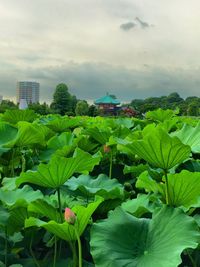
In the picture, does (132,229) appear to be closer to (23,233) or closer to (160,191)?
(160,191)

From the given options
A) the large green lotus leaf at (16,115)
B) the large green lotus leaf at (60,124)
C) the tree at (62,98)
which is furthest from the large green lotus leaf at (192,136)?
the tree at (62,98)

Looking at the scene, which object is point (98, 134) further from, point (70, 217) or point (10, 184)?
point (70, 217)

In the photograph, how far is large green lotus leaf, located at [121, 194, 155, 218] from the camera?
2.70 ft

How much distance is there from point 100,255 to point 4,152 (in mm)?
659

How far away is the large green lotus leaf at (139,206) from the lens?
822 millimetres

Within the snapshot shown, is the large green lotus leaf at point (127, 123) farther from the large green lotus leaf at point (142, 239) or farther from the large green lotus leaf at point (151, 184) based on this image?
the large green lotus leaf at point (142, 239)

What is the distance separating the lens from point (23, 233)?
906 mm

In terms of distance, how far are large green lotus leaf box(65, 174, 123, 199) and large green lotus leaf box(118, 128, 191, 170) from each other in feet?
0.32

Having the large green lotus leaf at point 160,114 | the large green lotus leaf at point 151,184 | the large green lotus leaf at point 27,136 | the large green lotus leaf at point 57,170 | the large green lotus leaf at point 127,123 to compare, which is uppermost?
the large green lotus leaf at point 160,114

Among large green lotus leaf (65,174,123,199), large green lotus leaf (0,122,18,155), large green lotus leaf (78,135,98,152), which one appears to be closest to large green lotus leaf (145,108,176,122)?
large green lotus leaf (78,135,98,152)

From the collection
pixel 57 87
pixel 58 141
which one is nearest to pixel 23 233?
pixel 58 141

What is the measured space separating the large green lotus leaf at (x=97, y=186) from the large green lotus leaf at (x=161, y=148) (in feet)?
0.32

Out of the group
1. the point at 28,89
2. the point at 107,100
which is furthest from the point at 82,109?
the point at 28,89

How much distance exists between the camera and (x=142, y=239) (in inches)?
29.6
